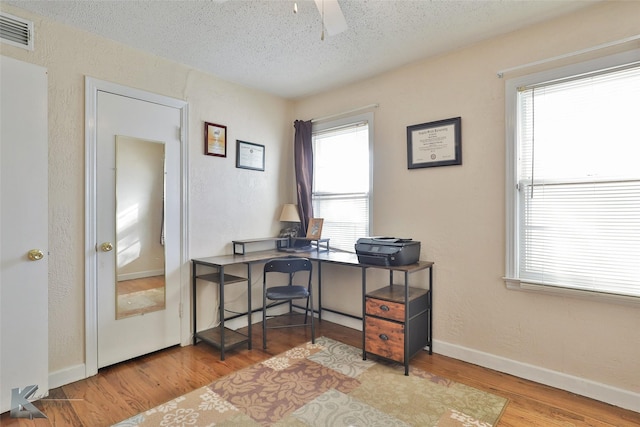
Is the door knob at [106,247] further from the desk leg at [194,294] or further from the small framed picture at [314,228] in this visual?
the small framed picture at [314,228]

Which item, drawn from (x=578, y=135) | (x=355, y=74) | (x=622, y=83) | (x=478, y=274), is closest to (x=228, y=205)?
(x=355, y=74)

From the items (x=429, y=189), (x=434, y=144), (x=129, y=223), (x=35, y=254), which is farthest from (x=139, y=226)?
(x=434, y=144)

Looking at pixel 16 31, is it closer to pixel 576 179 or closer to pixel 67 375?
pixel 67 375

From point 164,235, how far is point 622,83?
3.60 meters

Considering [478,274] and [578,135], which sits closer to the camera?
[578,135]

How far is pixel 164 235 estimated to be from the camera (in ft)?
9.82

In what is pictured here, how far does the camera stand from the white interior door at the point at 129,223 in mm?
2615

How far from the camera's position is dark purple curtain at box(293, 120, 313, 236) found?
3.86m

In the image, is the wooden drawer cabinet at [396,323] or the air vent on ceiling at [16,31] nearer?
the air vent on ceiling at [16,31]

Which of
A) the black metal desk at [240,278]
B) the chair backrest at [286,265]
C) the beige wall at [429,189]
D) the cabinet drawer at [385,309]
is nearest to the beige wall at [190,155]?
the beige wall at [429,189]

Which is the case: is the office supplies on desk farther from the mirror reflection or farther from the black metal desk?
the mirror reflection

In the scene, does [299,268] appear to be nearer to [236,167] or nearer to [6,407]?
[236,167]

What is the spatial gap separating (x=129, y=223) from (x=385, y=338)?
7.56ft

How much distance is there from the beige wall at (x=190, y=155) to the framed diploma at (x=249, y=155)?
0.06 metres
